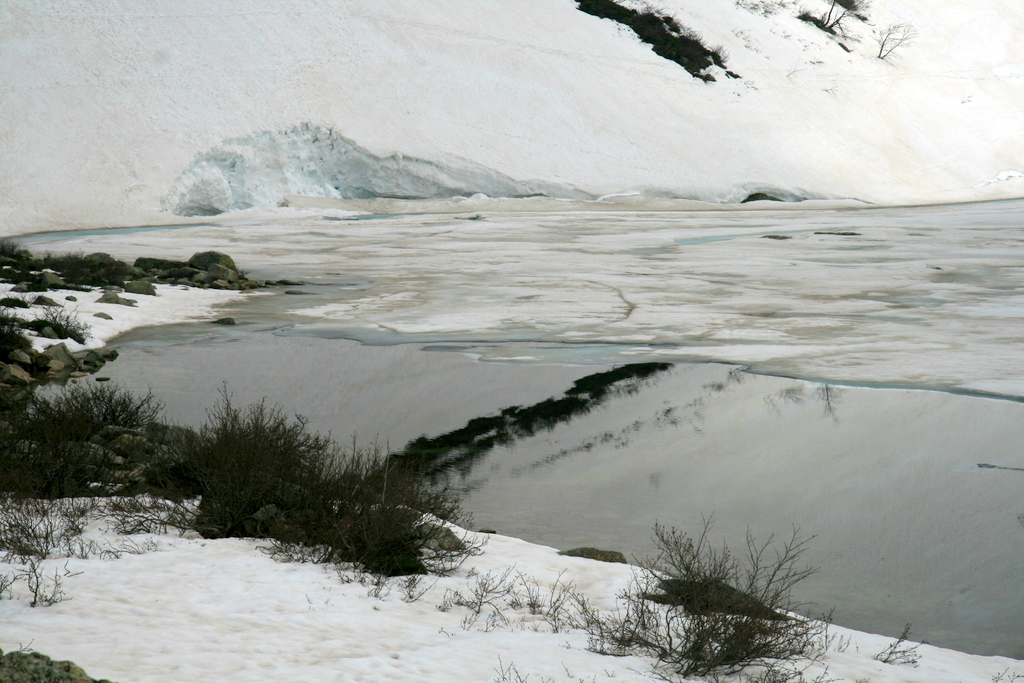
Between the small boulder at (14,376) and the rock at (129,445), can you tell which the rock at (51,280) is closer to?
the small boulder at (14,376)

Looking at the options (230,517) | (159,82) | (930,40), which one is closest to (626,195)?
(159,82)

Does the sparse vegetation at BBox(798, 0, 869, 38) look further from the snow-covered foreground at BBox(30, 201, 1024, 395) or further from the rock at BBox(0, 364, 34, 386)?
A: the rock at BBox(0, 364, 34, 386)

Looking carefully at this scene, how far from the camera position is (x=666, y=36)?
4750 cm

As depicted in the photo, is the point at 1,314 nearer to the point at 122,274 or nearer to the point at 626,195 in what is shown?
the point at 122,274

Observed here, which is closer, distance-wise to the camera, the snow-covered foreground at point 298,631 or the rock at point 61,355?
the snow-covered foreground at point 298,631

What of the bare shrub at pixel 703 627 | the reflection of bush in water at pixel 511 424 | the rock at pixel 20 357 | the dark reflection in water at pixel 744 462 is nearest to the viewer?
the bare shrub at pixel 703 627

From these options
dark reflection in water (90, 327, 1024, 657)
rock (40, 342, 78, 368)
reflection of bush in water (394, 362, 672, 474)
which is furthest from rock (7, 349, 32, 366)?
reflection of bush in water (394, 362, 672, 474)

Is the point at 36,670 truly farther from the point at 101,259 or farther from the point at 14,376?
the point at 101,259

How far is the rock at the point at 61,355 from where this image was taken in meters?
9.88

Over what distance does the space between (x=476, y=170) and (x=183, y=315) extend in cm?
2565

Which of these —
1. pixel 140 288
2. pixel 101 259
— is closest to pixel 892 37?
pixel 101 259

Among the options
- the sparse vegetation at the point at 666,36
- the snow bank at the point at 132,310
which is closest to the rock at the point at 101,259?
the snow bank at the point at 132,310

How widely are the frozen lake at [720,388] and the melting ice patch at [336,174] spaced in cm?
1862

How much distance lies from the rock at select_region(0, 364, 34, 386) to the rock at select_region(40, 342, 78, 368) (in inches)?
17.3
